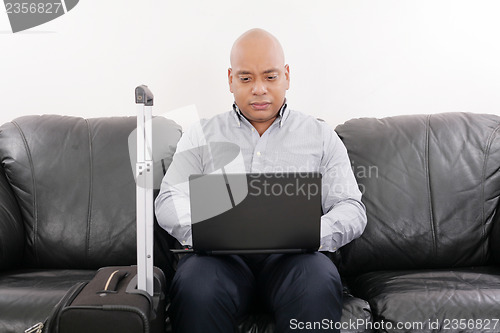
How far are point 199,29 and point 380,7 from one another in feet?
2.70

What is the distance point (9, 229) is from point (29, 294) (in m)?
0.36

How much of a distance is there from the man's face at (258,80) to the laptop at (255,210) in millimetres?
591

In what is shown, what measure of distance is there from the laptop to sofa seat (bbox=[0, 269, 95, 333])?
53 centimetres

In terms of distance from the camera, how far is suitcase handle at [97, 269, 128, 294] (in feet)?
4.47

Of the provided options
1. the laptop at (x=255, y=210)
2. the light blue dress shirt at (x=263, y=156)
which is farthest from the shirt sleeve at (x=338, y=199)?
the laptop at (x=255, y=210)

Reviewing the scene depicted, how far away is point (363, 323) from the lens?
152cm

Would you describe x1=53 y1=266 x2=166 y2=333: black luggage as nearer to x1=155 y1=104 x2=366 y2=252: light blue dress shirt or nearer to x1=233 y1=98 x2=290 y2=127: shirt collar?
x1=155 y1=104 x2=366 y2=252: light blue dress shirt

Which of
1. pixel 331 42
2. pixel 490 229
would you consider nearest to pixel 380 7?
pixel 331 42

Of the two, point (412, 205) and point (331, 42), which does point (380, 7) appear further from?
point (412, 205)

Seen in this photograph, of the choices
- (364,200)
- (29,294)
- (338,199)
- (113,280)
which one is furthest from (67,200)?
(364,200)

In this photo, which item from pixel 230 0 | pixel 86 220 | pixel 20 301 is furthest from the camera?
pixel 230 0

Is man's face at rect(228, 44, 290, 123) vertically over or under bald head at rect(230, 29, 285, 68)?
under

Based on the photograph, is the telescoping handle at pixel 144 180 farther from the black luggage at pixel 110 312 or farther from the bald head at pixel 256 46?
the bald head at pixel 256 46

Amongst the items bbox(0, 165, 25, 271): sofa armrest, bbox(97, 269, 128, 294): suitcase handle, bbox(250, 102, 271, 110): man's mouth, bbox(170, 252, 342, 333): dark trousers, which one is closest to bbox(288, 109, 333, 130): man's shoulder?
bbox(250, 102, 271, 110): man's mouth
